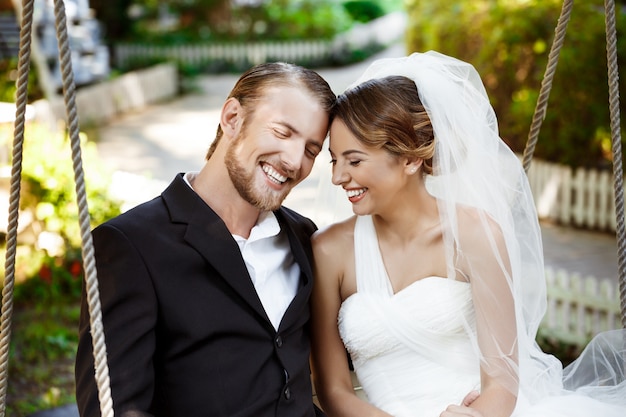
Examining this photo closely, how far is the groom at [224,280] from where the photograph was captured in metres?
2.46

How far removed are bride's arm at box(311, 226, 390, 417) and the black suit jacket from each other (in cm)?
30

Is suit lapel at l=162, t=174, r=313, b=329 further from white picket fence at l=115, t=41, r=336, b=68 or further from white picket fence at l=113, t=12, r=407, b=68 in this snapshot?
white picket fence at l=115, t=41, r=336, b=68

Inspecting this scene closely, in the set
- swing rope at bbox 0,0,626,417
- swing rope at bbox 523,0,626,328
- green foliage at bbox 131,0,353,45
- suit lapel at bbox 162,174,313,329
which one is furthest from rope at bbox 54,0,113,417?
green foliage at bbox 131,0,353,45

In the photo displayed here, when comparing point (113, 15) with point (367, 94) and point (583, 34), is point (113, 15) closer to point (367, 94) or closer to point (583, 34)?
point (583, 34)

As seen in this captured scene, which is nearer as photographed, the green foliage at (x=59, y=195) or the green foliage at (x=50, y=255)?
the green foliage at (x=50, y=255)

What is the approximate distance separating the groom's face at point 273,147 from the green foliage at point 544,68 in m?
6.51

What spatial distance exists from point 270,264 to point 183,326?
440 mm

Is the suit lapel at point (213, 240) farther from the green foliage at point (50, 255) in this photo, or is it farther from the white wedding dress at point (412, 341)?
the green foliage at point (50, 255)

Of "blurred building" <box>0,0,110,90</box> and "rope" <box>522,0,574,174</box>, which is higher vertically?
"rope" <box>522,0,574,174</box>

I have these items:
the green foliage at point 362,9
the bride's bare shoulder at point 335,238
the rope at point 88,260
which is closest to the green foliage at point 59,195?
the bride's bare shoulder at point 335,238

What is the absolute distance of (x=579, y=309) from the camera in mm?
6008

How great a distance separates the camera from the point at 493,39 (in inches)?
397

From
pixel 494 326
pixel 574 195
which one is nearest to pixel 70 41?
pixel 574 195

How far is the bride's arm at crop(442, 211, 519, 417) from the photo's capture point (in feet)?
9.59
